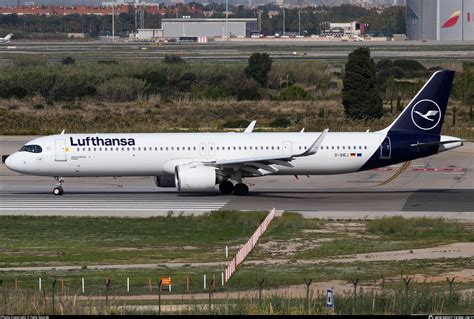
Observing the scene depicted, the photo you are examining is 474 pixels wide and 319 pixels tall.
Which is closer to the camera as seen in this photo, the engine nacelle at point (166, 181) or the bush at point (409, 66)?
the engine nacelle at point (166, 181)

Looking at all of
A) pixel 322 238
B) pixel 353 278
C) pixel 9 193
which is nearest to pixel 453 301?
pixel 353 278

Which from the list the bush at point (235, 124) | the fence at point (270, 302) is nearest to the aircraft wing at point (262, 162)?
the fence at point (270, 302)

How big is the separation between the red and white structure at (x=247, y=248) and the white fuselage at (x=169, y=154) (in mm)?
6402

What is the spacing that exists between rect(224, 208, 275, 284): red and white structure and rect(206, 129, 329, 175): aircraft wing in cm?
467

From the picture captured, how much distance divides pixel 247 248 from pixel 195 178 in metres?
13.2

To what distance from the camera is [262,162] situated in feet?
177

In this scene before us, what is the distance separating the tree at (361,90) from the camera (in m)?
89.2

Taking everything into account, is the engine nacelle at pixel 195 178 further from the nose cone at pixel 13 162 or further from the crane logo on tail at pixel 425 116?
the crane logo on tail at pixel 425 116

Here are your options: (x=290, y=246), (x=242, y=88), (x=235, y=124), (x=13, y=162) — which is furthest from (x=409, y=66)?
(x=290, y=246)

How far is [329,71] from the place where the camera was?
136 meters

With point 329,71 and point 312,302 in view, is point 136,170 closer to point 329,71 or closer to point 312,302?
point 312,302

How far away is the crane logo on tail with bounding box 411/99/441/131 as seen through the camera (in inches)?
2208

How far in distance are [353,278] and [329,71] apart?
103m

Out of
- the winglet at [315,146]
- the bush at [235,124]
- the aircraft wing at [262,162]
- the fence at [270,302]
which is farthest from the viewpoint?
the bush at [235,124]
